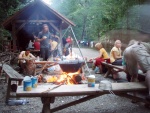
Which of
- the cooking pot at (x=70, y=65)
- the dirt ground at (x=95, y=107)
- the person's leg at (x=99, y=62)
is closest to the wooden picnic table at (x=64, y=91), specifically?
the dirt ground at (x=95, y=107)

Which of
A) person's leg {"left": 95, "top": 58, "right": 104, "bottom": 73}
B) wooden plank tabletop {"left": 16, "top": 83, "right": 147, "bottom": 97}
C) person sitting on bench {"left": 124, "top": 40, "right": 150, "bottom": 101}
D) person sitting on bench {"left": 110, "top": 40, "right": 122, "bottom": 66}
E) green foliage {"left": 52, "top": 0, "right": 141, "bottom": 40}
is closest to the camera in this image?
wooden plank tabletop {"left": 16, "top": 83, "right": 147, "bottom": 97}

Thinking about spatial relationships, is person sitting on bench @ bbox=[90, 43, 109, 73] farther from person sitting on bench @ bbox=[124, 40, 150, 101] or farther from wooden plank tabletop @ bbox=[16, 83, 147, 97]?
wooden plank tabletop @ bbox=[16, 83, 147, 97]

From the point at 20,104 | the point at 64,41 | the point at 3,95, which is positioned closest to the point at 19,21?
the point at 64,41

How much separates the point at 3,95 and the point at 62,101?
1766 millimetres

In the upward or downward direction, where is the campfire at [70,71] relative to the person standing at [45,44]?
downward

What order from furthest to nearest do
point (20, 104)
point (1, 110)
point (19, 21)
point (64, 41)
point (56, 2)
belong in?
point (56, 2)
point (64, 41)
point (19, 21)
point (20, 104)
point (1, 110)

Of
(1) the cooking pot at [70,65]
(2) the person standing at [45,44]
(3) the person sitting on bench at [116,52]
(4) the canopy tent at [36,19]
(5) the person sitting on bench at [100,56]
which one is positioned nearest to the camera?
(1) the cooking pot at [70,65]

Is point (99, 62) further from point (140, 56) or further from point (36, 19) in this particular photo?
point (36, 19)

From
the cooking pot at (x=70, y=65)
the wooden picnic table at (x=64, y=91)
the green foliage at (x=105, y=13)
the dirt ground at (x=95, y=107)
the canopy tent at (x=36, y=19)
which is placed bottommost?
the dirt ground at (x=95, y=107)

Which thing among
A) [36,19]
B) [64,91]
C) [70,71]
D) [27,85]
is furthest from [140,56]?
[36,19]

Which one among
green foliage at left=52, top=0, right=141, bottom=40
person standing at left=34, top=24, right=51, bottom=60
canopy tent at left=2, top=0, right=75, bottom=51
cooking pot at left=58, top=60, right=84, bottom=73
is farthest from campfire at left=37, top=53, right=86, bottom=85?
green foliage at left=52, top=0, right=141, bottom=40

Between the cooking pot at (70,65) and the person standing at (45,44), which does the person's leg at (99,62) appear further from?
the cooking pot at (70,65)

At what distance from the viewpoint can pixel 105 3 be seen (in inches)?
838

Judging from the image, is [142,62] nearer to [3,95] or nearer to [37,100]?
[37,100]
